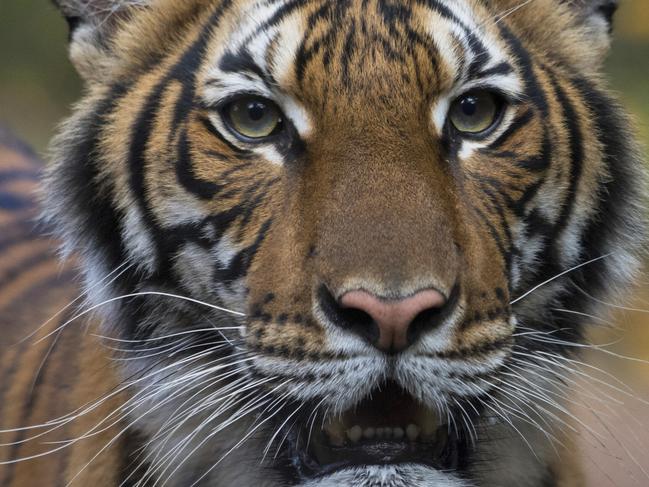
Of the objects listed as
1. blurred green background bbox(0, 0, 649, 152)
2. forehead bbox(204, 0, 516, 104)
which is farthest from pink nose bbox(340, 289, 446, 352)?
blurred green background bbox(0, 0, 649, 152)

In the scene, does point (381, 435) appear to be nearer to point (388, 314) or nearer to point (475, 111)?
point (388, 314)

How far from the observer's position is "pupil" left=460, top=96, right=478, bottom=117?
1.87m

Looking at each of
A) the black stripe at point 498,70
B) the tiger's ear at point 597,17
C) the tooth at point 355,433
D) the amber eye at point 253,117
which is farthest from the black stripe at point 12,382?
the tiger's ear at point 597,17

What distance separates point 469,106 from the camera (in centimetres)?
188

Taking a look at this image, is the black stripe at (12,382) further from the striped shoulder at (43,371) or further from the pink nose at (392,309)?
the pink nose at (392,309)

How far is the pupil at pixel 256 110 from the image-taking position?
187cm

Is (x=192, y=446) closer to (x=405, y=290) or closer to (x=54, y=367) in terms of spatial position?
(x=54, y=367)

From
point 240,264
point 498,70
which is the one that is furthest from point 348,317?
point 498,70

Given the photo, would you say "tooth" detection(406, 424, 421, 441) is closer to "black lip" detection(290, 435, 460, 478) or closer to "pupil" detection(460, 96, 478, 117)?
"black lip" detection(290, 435, 460, 478)

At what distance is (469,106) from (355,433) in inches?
22.8

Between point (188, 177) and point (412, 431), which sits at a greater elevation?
point (188, 177)

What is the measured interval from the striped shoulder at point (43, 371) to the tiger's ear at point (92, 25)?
1.03 feet

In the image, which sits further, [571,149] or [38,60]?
[38,60]

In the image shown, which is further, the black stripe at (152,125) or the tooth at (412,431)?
the black stripe at (152,125)
